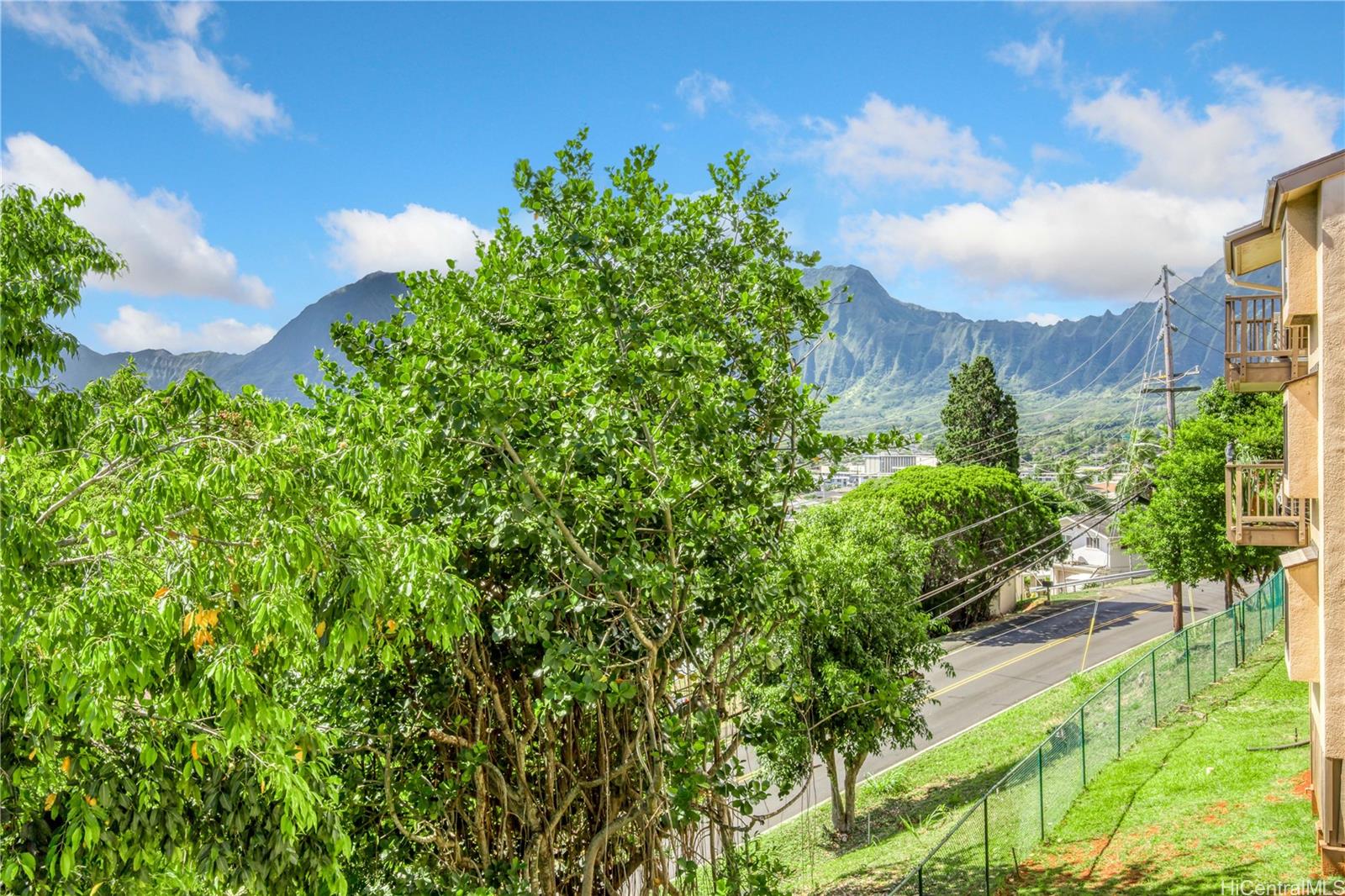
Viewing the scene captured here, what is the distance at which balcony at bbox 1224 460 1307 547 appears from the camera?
11.7 meters

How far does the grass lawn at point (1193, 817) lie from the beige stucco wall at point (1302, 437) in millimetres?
3984

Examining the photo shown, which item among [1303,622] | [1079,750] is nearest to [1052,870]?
[1079,750]

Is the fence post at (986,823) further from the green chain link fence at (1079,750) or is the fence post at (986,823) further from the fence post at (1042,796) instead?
the fence post at (1042,796)

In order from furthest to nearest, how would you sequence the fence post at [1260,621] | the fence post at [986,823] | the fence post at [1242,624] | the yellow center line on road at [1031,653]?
the yellow center line on road at [1031,653]
the fence post at [1260,621]
the fence post at [1242,624]
the fence post at [986,823]

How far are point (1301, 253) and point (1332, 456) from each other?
236 cm

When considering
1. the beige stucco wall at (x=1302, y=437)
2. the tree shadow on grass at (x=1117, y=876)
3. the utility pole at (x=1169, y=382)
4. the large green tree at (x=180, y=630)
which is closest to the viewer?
the large green tree at (x=180, y=630)

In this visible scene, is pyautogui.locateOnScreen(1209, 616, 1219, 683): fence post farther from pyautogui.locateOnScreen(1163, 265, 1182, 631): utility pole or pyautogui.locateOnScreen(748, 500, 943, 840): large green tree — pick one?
pyautogui.locateOnScreen(1163, 265, 1182, 631): utility pole

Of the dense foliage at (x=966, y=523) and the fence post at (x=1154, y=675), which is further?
the dense foliage at (x=966, y=523)

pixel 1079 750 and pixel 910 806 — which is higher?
pixel 1079 750

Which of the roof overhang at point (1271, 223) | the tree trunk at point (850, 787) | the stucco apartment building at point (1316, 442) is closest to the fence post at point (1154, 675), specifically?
the stucco apartment building at point (1316, 442)

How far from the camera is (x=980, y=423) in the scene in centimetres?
4869

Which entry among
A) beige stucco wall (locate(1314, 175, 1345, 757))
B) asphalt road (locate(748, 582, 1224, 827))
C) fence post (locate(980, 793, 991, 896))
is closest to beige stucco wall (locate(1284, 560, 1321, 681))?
beige stucco wall (locate(1314, 175, 1345, 757))

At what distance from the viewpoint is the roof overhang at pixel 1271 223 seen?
9.10 meters

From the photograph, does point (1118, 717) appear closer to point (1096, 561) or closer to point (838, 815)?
point (838, 815)
